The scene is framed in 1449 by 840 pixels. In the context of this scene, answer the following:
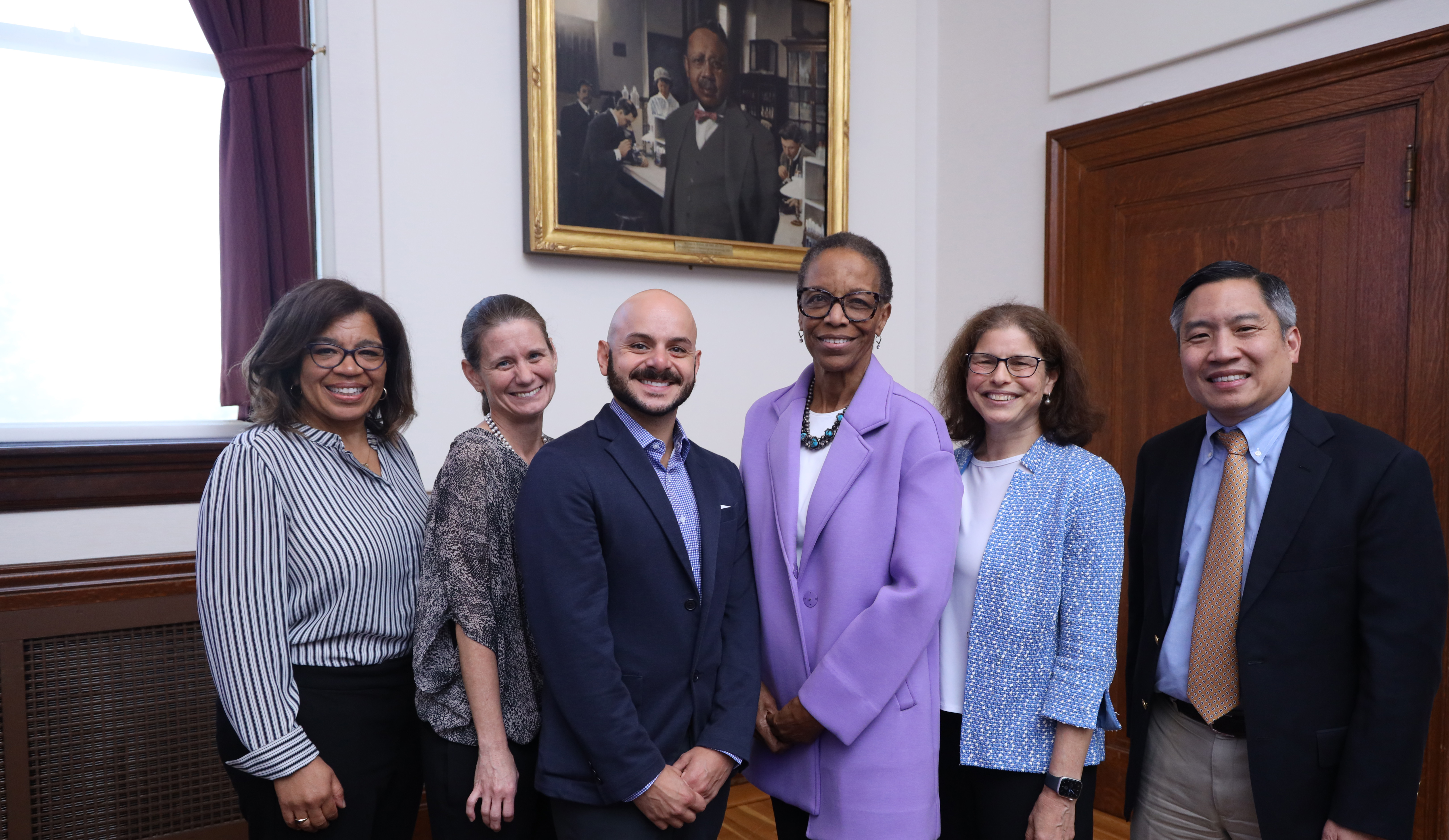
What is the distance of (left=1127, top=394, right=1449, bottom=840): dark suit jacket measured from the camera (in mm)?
1504

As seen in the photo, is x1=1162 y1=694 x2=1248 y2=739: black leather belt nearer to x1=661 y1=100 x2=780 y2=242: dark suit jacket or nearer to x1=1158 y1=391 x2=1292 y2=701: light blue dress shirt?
x1=1158 y1=391 x2=1292 y2=701: light blue dress shirt

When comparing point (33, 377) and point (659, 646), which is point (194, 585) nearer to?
point (33, 377)

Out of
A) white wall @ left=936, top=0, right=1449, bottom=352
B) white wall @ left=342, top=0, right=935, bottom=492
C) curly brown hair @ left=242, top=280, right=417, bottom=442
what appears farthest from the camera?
white wall @ left=936, top=0, right=1449, bottom=352

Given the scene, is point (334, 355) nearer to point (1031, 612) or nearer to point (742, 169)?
point (1031, 612)

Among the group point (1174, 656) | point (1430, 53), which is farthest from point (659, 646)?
point (1430, 53)

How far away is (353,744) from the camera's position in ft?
5.54

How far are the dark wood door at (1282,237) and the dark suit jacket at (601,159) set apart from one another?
175 centimetres

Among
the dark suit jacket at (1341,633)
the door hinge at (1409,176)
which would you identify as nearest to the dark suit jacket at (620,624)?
the dark suit jacket at (1341,633)

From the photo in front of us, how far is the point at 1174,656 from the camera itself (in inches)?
68.0

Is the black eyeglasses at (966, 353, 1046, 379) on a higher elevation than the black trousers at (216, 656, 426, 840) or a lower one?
higher

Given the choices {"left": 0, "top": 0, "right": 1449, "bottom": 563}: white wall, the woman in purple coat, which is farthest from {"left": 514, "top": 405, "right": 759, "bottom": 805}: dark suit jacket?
{"left": 0, "top": 0, "right": 1449, "bottom": 563}: white wall

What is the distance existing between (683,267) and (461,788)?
7.76 feet

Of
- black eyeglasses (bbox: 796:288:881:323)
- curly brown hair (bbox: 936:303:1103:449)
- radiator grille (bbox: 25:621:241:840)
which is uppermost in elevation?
black eyeglasses (bbox: 796:288:881:323)

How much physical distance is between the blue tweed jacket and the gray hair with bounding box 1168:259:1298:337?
1.39 feet
